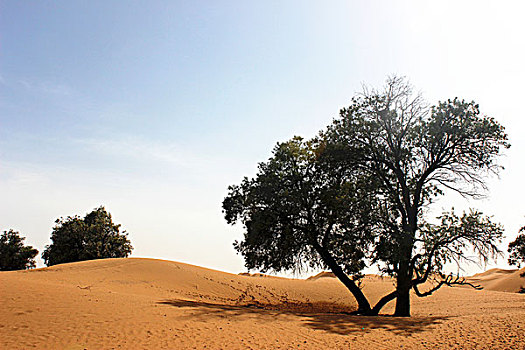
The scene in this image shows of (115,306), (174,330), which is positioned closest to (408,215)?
(174,330)

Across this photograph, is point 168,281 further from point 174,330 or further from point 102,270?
point 174,330

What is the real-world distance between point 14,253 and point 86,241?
1476 cm

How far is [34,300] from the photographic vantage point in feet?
53.0

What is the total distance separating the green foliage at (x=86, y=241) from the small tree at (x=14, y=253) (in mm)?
5717

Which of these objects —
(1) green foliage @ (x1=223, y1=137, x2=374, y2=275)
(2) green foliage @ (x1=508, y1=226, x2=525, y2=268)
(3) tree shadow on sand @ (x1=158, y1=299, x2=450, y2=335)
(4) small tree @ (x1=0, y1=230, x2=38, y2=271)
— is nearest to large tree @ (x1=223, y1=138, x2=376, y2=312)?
(1) green foliage @ (x1=223, y1=137, x2=374, y2=275)

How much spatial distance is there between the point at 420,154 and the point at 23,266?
5848 centimetres

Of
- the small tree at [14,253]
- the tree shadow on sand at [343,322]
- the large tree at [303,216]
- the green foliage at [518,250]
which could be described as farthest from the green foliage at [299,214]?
the small tree at [14,253]

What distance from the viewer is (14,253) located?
53938 millimetres

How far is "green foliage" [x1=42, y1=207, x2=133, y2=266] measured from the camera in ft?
158

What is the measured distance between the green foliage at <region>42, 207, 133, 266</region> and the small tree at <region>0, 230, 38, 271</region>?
225 inches

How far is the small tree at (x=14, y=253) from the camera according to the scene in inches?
2100

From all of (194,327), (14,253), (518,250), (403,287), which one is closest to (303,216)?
(403,287)

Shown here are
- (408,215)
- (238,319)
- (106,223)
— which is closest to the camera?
(238,319)

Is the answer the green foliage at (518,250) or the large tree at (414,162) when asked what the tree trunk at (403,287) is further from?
the green foliage at (518,250)
